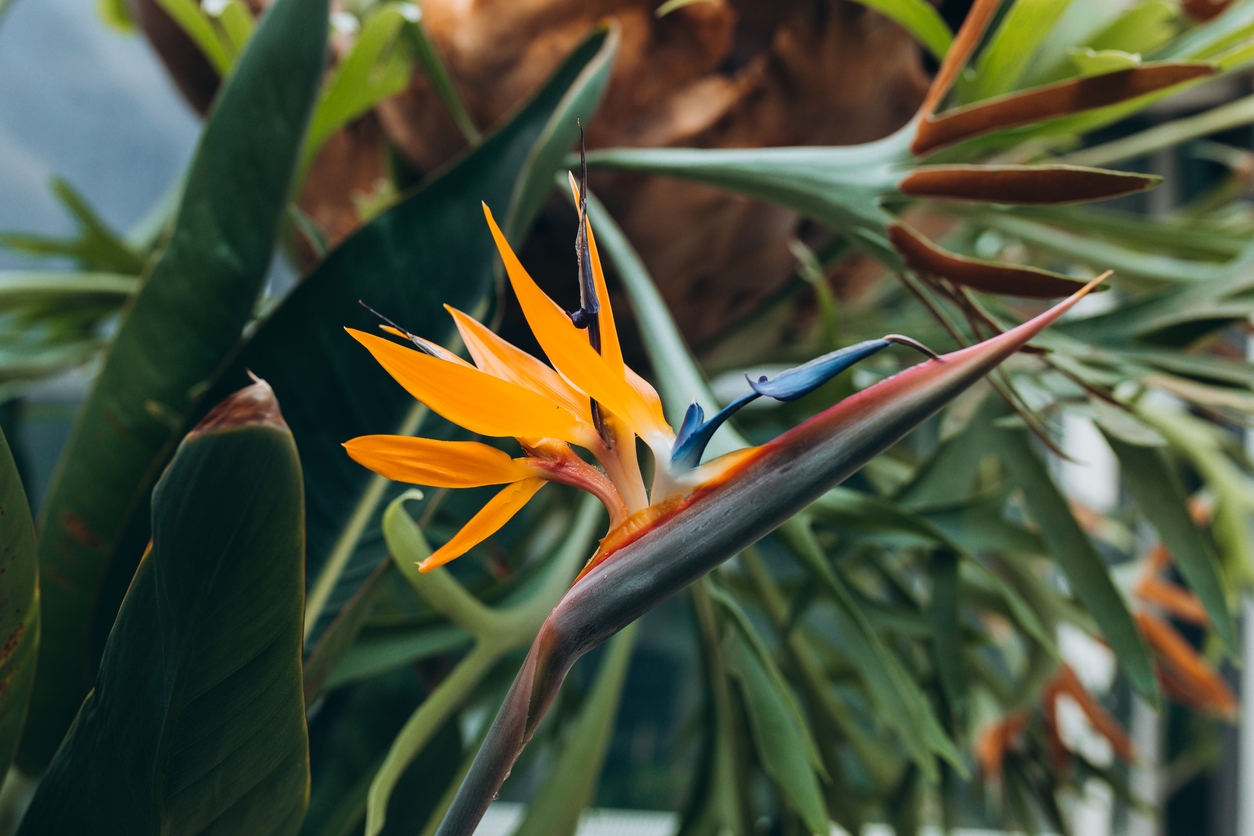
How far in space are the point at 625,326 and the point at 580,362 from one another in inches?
13.0

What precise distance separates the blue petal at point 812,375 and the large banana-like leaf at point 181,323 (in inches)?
9.5

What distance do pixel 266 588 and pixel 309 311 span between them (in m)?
0.14

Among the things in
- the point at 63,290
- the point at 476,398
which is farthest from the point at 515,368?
the point at 63,290

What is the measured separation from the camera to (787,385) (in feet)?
0.37

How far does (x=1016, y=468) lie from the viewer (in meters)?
0.34

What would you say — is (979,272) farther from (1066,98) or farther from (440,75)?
(440,75)

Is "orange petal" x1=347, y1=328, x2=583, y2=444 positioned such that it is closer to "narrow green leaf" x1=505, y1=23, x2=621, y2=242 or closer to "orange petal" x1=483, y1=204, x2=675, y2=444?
"orange petal" x1=483, y1=204, x2=675, y2=444

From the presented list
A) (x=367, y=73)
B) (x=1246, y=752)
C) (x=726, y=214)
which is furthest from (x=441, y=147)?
(x=1246, y=752)

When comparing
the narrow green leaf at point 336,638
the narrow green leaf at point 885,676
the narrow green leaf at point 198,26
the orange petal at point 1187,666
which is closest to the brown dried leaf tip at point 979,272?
the narrow green leaf at point 885,676

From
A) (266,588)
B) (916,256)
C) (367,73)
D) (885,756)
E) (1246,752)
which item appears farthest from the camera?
(1246,752)

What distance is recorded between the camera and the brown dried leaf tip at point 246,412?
0.44 ft

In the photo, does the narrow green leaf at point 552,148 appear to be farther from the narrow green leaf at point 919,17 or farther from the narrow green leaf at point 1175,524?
the narrow green leaf at point 1175,524

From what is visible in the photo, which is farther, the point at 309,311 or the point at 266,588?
the point at 309,311

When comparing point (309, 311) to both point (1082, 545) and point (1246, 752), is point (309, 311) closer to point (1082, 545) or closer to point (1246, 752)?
point (1082, 545)
